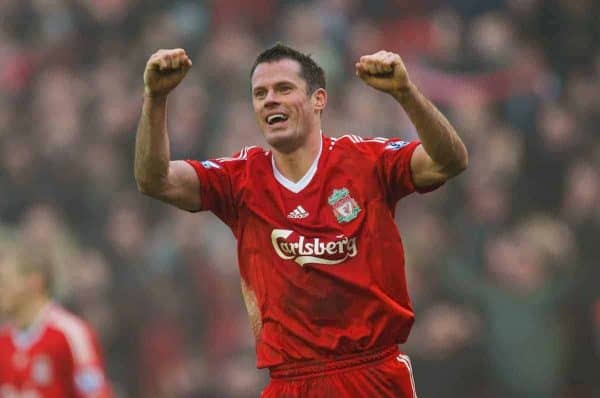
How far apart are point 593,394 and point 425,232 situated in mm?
1985

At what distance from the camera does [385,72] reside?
4141 millimetres

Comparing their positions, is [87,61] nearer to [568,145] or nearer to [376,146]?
[568,145]

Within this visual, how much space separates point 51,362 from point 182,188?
2124 millimetres

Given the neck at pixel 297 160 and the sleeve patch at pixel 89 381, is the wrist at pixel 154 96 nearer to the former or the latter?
the neck at pixel 297 160

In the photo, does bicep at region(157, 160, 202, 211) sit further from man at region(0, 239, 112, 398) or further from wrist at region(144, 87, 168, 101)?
man at region(0, 239, 112, 398)

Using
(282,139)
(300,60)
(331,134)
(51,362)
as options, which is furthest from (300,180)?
(331,134)

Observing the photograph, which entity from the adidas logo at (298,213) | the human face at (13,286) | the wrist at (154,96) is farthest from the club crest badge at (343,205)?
the human face at (13,286)

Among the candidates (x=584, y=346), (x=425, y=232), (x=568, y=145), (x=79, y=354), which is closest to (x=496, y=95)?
(x=568, y=145)

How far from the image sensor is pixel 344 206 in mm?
4594

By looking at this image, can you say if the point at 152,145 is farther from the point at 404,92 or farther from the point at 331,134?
the point at 331,134

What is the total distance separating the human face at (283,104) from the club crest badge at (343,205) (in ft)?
0.94

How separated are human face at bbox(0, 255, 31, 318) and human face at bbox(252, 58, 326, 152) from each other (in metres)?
2.29

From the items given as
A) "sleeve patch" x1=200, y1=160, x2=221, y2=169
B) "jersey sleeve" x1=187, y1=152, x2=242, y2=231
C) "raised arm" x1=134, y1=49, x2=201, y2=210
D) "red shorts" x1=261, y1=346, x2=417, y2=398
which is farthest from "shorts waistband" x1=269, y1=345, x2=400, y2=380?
"sleeve patch" x1=200, y1=160, x2=221, y2=169

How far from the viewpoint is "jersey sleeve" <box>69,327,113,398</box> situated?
241 inches
